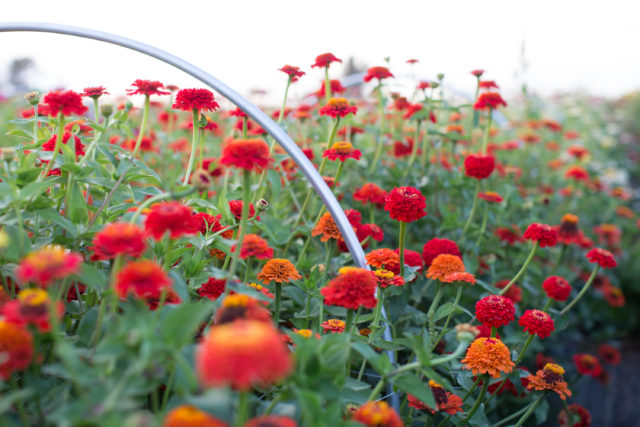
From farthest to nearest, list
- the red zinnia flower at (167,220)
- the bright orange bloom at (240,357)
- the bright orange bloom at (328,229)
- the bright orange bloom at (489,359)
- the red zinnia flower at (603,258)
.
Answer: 1. the red zinnia flower at (603,258)
2. the bright orange bloom at (328,229)
3. the bright orange bloom at (489,359)
4. the red zinnia flower at (167,220)
5. the bright orange bloom at (240,357)

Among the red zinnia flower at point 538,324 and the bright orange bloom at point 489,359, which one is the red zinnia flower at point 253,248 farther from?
the red zinnia flower at point 538,324

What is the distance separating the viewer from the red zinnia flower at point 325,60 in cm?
154

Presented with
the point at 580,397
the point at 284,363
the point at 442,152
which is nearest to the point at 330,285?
the point at 284,363

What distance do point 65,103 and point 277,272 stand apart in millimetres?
533

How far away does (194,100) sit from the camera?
1046 mm

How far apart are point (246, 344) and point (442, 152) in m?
2.26

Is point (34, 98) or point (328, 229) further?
point (328, 229)

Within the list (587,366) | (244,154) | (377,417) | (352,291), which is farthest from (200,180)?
(587,366)

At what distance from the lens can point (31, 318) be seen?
1.86ft

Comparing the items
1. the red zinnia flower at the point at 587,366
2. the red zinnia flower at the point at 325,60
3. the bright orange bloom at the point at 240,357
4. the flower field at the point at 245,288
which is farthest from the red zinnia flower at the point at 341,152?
the red zinnia flower at the point at 587,366

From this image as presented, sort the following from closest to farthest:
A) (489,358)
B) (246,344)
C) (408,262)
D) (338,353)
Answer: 1. (246,344)
2. (338,353)
3. (489,358)
4. (408,262)

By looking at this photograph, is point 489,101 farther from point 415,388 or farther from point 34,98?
point 34,98

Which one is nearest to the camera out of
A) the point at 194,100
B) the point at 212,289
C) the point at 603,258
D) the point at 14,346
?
the point at 14,346

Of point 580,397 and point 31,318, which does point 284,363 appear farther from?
point 580,397
